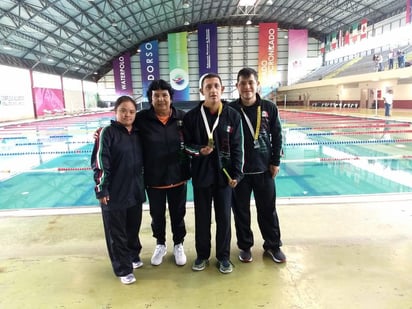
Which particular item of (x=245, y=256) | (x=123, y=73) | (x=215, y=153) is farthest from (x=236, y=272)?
(x=123, y=73)

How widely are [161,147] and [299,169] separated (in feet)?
15.0

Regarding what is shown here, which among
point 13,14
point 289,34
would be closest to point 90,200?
point 13,14

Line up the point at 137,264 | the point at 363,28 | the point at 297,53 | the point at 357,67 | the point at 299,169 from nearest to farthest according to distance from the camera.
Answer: the point at 137,264, the point at 299,169, the point at 363,28, the point at 357,67, the point at 297,53

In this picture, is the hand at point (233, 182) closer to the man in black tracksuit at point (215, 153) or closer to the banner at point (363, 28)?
the man in black tracksuit at point (215, 153)

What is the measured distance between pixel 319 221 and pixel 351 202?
690 millimetres

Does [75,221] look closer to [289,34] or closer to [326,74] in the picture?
[326,74]

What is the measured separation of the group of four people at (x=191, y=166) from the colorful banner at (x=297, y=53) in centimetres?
3386

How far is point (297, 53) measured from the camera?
1308 inches

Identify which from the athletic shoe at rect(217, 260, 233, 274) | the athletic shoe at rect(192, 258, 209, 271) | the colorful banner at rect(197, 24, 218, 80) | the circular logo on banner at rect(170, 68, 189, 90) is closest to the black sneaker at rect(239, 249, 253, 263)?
the athletic shoe at rect(217, 260, 233, 274)

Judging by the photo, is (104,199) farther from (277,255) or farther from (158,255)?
(277,255)

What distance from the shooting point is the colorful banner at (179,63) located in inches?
Answer: 1223

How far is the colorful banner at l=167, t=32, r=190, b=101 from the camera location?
102 ft

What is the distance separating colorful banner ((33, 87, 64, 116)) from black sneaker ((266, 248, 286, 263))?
88.5 feet

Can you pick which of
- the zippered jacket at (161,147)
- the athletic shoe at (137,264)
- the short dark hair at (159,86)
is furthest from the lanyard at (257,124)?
the athletic shoe at (137,264)
